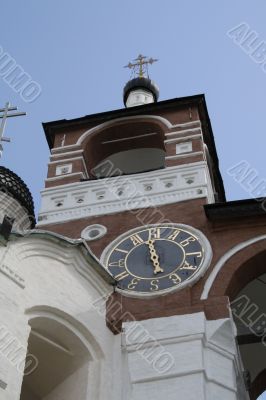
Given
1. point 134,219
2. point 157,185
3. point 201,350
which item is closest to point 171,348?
point 201,350

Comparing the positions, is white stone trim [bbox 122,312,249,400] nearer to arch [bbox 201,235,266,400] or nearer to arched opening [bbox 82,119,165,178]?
arch [bbox 201,235,266,400]

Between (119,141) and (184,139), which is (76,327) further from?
(119,141)

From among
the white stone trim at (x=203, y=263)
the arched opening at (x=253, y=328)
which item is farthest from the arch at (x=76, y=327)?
the arched opening at (x=253, y=328)

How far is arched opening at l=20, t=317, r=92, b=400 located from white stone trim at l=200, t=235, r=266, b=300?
2.07 meters

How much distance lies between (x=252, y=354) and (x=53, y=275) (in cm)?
477

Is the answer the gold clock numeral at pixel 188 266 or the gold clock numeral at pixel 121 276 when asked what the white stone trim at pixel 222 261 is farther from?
the gold clock numeral at pixel 121 276

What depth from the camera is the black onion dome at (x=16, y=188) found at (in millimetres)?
17969

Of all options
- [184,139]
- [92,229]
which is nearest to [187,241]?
[92,229]

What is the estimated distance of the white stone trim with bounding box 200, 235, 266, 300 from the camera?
1347cm

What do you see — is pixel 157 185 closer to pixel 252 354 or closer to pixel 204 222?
pixel 204 222

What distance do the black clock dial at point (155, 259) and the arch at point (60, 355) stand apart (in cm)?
154

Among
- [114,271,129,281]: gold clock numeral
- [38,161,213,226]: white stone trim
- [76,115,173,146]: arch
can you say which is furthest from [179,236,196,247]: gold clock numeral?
[76,115,173,146]: arch

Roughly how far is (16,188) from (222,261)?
559cm

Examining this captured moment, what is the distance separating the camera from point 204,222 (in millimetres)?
15016
